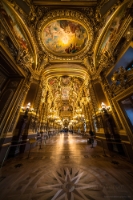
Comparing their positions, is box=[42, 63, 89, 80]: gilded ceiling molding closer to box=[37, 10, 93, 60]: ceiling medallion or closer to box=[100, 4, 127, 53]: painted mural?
box=[37, 10, 93, 60]: ceiling medallion

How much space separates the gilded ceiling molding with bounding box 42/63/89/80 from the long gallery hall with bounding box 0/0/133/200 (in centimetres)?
109

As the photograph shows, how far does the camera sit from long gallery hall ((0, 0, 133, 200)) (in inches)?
86.0

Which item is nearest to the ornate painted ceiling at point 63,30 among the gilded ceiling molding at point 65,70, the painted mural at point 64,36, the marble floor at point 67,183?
the painted mural at point 64,36

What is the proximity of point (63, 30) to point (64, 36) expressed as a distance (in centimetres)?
46

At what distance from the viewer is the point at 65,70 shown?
33.0ft

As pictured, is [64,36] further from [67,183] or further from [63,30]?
[67,183]

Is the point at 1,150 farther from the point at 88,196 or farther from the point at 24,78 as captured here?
the point at 24,78

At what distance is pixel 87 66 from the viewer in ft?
28.8

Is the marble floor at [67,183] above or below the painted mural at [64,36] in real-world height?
below

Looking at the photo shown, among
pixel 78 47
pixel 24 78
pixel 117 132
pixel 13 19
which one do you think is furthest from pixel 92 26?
pixel 117 132

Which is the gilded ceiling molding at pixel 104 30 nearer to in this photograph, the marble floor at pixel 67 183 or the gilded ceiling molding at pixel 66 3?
the gilded ceiling molding at pixel 66 3

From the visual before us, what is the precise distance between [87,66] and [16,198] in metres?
10.6

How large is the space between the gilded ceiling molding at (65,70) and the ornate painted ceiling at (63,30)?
0.88m

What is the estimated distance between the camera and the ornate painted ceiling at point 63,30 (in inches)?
169
